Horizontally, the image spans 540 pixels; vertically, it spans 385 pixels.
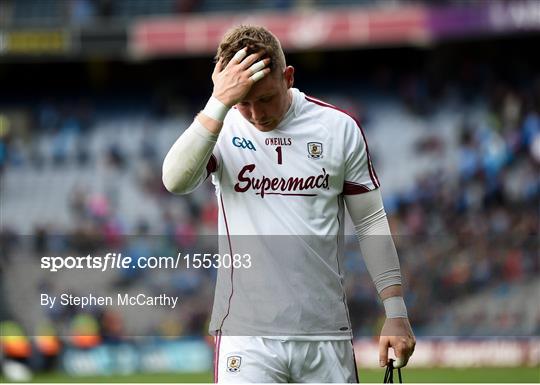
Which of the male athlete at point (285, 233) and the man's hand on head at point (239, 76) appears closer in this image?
the man's hand on head at point (239, 76)

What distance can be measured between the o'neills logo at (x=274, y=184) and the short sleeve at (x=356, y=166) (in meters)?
0.14

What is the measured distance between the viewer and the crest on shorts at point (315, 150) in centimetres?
414

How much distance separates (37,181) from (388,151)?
783cm

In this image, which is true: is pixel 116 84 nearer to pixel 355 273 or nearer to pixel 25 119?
pixel 25 119

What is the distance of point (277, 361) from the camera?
397 cm

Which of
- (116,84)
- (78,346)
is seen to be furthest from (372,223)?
(116,84)

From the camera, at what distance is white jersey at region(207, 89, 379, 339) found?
404cm

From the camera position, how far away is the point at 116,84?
25.9 m

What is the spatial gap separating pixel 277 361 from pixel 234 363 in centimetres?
16

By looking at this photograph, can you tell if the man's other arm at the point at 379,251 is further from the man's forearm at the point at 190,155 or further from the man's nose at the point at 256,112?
the man's forearm at the point at 190,155

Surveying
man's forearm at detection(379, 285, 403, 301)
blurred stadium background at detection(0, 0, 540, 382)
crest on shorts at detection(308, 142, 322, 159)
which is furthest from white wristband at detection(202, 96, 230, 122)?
blurred stadium background at detection(0, 0, 540, 382)

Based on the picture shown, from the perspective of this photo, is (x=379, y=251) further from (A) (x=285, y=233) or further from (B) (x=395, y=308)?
(A) (x=285, y=233)

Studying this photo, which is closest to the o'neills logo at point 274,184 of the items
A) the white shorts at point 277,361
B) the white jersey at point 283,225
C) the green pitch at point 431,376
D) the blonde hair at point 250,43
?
the white jersey at point 283,225

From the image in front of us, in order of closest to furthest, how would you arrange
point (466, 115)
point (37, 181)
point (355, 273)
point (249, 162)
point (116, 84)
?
point (249, 162)
point (355, 273)
point (466, 115)
point (37, 181)
point (116, 84)
